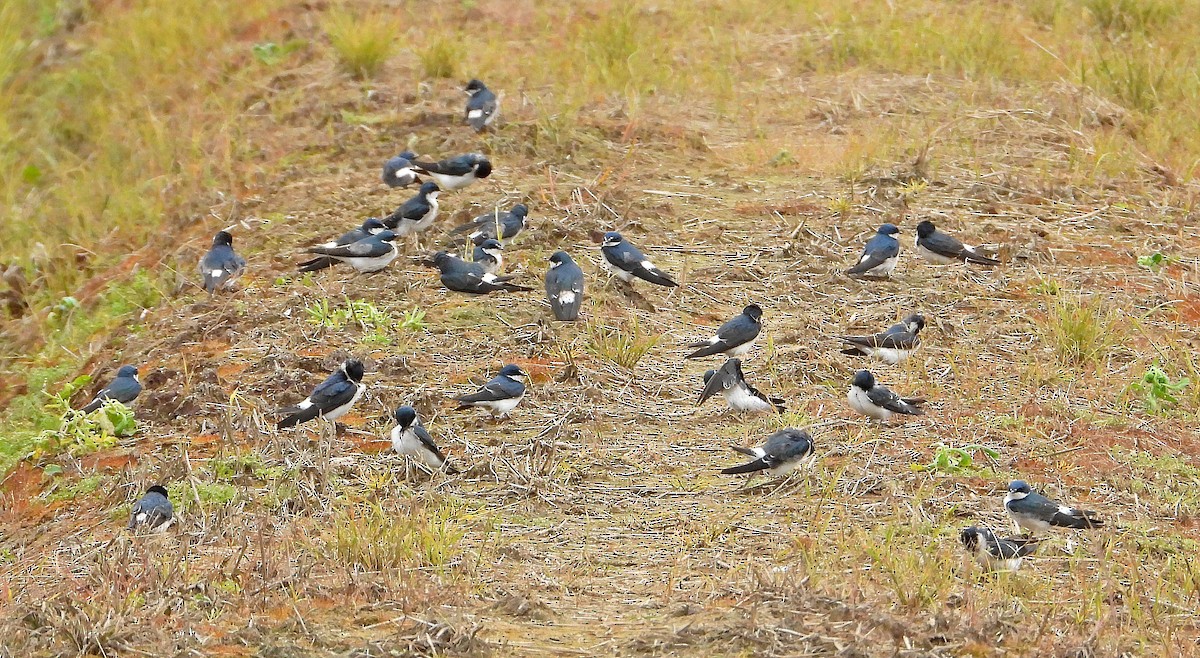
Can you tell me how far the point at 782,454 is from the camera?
301 inches

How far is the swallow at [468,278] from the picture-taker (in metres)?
9.92

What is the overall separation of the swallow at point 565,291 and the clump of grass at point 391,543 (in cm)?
286

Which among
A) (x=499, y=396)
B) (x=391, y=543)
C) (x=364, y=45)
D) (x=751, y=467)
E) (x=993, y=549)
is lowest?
(x=364, y=45)

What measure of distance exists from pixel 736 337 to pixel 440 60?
6.47 metres

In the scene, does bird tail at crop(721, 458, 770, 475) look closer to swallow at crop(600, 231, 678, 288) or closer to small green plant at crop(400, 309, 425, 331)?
swallow at crop(600, 231, 678, 288)

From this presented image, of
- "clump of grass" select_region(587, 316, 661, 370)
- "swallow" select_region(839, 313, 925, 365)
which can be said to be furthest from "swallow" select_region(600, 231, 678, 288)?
"swallow" select_region(839, 313, 925, 365)

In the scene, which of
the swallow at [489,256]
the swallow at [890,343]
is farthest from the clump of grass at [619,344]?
the swallow at [890,343]

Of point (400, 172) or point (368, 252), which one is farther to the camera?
point (400, 172)

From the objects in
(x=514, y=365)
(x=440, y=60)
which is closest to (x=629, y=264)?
(x=514, y=365)

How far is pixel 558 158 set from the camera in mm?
12523

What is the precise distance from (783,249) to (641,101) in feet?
10.7

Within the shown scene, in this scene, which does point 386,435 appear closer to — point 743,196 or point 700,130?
point 743,196

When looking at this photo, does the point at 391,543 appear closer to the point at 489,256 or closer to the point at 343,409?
the point at 343,409

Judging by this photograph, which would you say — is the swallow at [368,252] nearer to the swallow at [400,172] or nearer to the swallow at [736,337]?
the swallow at [400,172]
